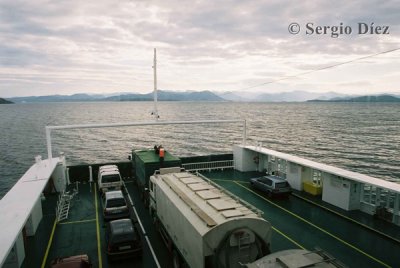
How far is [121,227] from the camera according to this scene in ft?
42.0

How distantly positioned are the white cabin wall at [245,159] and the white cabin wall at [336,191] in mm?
8592

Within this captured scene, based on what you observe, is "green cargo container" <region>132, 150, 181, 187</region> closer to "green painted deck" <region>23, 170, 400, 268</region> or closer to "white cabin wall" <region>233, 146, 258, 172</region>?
"green painted deck" <region>23, 170, 400, 268</region>

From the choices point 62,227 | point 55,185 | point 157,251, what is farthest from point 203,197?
point 55,185

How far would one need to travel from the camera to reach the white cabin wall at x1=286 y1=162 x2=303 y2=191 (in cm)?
2147

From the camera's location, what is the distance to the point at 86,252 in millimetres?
13461

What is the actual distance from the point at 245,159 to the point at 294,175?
18.9 ft

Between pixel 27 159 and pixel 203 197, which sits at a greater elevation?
pixel 203 197

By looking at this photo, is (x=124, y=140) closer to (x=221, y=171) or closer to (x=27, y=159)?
(x=27, y=159)

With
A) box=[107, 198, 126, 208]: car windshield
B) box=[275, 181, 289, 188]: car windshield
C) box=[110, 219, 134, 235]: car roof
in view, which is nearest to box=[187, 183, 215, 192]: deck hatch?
box=[110, 219, 134, 235]: car roof

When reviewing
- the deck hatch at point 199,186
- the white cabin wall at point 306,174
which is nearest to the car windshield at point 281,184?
the white cabin wall at point 306,174

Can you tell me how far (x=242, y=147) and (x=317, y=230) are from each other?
12463 millimetres

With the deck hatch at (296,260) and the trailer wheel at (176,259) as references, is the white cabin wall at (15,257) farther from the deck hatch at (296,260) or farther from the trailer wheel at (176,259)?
the deck hatch at (296,260)

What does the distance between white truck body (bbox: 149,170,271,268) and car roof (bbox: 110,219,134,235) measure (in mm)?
2133

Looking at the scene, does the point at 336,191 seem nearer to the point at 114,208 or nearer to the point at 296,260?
the point at 296,260
